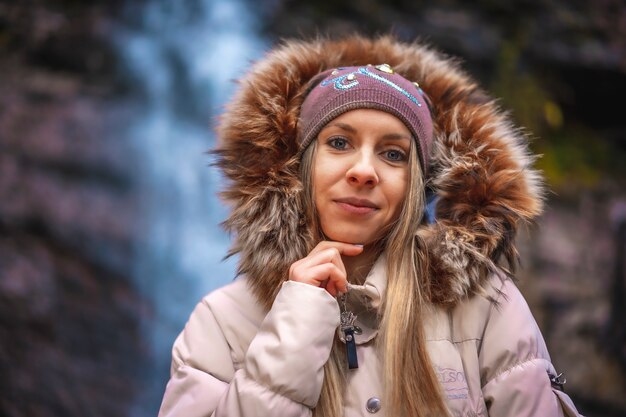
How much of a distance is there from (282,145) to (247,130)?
0.13 metres

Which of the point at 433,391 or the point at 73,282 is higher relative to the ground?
the point at 433,391

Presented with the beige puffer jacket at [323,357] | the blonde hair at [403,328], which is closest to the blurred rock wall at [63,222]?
the beige puffer jacket at [323,357]

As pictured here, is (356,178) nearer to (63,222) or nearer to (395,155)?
(395,155)

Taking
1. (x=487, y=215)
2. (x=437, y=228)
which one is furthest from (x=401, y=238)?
(x=487, y=215)

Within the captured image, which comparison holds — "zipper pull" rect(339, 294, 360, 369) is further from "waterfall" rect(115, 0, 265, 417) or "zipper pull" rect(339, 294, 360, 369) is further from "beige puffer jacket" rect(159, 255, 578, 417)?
"waterfall" rect(115, 0, 265, 417)

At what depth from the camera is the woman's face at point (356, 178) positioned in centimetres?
205

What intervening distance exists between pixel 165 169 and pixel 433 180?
364cm

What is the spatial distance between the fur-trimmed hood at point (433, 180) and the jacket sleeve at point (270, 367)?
0.68 ft

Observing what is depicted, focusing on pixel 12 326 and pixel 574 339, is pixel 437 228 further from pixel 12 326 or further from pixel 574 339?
pixel 12 326

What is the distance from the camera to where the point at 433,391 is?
187 cm

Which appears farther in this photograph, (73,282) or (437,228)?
(73,282)

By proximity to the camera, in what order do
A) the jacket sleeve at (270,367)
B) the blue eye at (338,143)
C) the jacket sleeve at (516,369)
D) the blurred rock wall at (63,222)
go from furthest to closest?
the blurred rock wall at (63,222)
the blue eye at (338,143)
the jacket sleeve at (516,369)
the jacket sleeve at (270,367)

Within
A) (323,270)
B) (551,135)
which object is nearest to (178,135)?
(551,135)

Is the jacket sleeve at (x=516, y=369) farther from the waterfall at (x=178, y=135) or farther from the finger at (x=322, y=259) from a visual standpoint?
the waterfall at (x=178, y=135)
